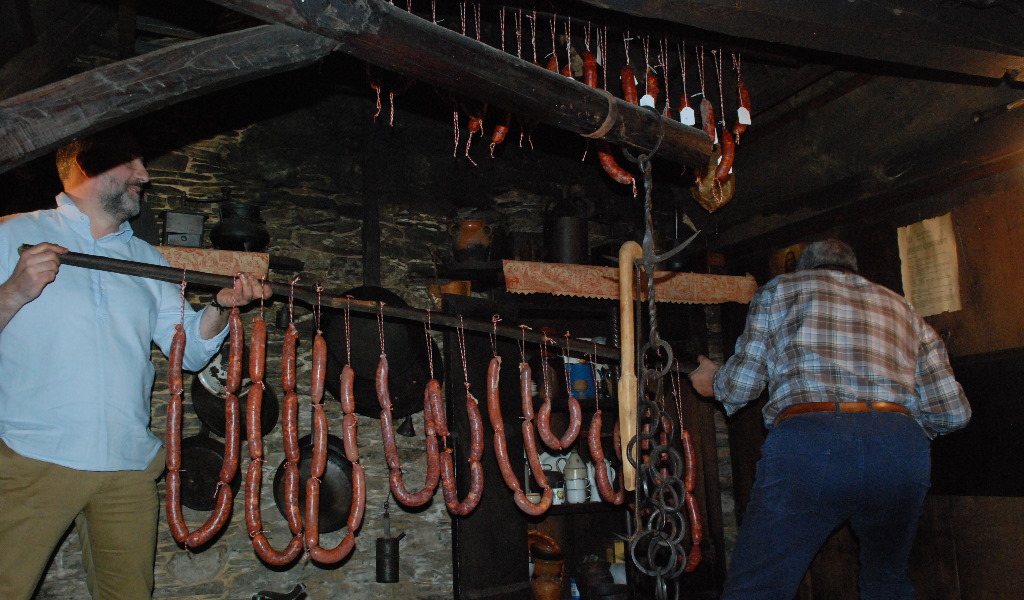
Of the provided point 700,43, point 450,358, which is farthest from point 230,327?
point 700,43

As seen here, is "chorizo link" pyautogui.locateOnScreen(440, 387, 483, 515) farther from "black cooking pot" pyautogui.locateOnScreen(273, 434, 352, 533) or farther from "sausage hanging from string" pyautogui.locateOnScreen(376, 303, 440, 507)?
"black cooking pot" pyautogui.locateOnScreen(273, 434, 352, 533)

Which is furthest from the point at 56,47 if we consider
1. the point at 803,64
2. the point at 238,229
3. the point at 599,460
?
the point at 803,64

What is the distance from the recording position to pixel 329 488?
4914 mm

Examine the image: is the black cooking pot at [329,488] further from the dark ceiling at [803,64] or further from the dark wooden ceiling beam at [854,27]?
the dark wooden ceiling beam at [854,27]

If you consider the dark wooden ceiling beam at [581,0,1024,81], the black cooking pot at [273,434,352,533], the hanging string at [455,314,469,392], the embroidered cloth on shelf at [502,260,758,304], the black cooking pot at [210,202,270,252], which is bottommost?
the black cooking pot at [273,434,352,533]

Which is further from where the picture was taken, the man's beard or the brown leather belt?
the man's beard

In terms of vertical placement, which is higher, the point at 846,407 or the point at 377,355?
the point at 377,355

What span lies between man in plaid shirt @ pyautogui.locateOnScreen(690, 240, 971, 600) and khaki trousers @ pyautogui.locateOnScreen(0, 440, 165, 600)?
2.47 meters

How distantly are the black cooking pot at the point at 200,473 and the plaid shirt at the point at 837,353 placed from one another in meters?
3.14


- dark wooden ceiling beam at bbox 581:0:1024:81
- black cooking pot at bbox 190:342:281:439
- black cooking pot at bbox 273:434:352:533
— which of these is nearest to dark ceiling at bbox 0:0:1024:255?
dark wooden ceiling beam at bbox 581:0:1024:81

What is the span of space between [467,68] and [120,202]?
6.63ft

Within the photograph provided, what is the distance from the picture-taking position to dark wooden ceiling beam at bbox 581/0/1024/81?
298cm

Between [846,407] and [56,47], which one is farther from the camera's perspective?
[56,47]

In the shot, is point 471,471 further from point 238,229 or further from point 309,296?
point 238,229
